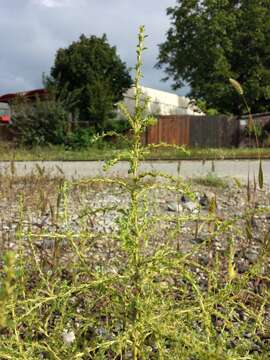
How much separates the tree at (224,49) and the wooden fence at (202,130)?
179 inches

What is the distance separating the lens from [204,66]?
3391 centimetres

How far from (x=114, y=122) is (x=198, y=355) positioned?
2680cm

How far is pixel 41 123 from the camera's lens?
79.2 ft

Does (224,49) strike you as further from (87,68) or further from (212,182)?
(212,182)

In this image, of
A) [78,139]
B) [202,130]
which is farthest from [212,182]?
[202,130]

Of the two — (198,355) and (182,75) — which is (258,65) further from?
(198,355)

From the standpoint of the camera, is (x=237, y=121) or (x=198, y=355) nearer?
(x=198, y=355)

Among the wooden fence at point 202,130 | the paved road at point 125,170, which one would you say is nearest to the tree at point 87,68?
the wooden fence at point 202,130

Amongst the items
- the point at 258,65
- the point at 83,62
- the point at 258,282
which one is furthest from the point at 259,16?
the point at 258,282

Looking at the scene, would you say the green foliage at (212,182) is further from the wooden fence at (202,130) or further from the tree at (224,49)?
the tree at (224,49)

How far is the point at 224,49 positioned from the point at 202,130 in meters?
7.98

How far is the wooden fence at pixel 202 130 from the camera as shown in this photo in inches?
1098

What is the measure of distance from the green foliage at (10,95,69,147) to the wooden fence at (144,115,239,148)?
6192 millimetres

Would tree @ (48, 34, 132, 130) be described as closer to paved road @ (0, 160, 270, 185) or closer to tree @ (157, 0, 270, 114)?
tree @ (157, 0, 270, 114)
